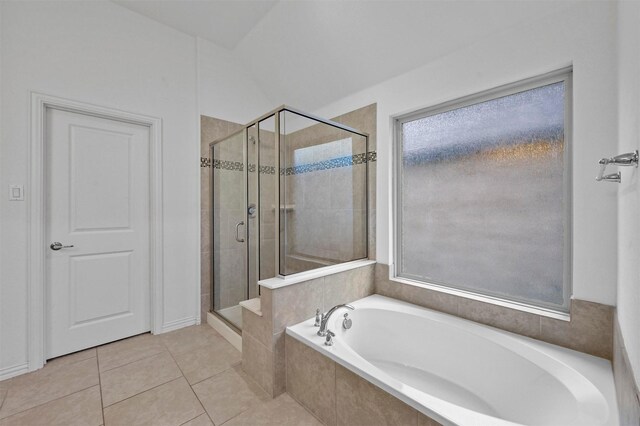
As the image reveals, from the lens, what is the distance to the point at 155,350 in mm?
2270

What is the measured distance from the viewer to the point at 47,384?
1834 millimetres

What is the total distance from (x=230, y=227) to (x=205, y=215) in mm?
409

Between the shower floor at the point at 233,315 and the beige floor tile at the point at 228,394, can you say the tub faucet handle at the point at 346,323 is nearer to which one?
the beige floor tile at the point at 228,394

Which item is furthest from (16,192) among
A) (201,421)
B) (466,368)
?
(466,368)

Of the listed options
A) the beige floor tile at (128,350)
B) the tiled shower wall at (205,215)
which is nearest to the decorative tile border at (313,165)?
the tiled shower wall at (205,215)

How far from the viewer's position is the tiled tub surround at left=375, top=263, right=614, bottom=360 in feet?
4.56

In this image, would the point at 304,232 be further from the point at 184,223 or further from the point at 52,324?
the point at 52,324

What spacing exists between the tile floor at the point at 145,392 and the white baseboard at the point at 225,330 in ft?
0.23

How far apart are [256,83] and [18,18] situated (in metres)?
1.88

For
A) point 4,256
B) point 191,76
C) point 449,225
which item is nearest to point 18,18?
point 191,76

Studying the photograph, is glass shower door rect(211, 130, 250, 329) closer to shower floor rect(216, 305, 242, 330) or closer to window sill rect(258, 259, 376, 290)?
shower floor rect(216, 305, 242, 330)

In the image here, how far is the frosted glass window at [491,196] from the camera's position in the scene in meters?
1.61

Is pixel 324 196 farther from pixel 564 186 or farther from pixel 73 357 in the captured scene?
pixel 73 357

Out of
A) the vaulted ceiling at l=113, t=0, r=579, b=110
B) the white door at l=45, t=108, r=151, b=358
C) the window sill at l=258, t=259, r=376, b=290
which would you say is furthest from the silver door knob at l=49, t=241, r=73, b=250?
the vaulted ceiling at l=113, t=0, r=579, b=110
